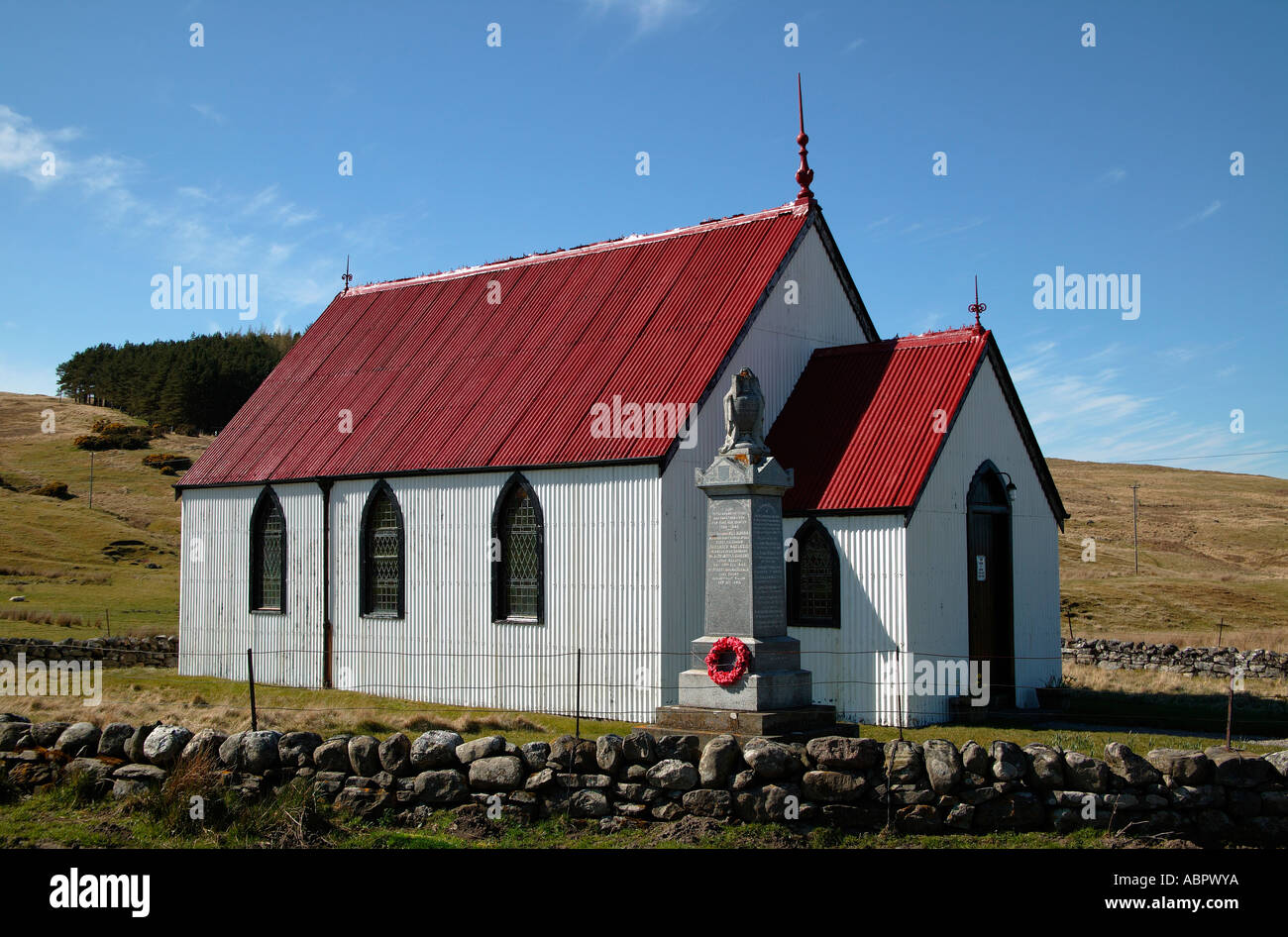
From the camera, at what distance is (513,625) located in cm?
2112

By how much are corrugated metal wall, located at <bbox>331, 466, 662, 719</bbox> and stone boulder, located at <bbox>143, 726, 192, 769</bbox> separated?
8.59m

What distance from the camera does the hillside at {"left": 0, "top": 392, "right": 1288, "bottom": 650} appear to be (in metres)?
38.4

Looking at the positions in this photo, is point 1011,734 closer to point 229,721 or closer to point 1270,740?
point 1270,740

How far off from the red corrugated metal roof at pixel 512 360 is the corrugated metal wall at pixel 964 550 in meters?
4.46

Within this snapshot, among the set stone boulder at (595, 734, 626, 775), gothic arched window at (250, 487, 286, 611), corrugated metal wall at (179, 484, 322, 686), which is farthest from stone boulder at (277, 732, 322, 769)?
gothic arched window at (250, 487, 286, 611)

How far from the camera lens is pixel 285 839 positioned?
10.2 m

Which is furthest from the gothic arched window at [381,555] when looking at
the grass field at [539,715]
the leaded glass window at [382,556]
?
the grass field at [539,715]

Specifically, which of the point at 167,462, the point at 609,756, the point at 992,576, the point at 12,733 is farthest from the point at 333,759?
the point at 167,462

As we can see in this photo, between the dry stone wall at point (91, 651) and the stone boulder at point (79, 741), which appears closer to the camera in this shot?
the stone boulder at point (79, 741)

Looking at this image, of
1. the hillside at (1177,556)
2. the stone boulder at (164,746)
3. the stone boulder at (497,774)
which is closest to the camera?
the stone boulder at (497,774)

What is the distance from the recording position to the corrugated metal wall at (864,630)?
59.8 feet

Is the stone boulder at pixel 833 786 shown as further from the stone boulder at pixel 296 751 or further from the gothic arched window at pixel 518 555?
the gothic arched window at pixel 518 555

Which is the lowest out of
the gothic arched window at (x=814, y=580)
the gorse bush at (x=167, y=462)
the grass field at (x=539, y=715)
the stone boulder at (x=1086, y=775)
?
the grass field at (x=539, y=715)

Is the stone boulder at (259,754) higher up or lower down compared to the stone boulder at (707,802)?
higher up
